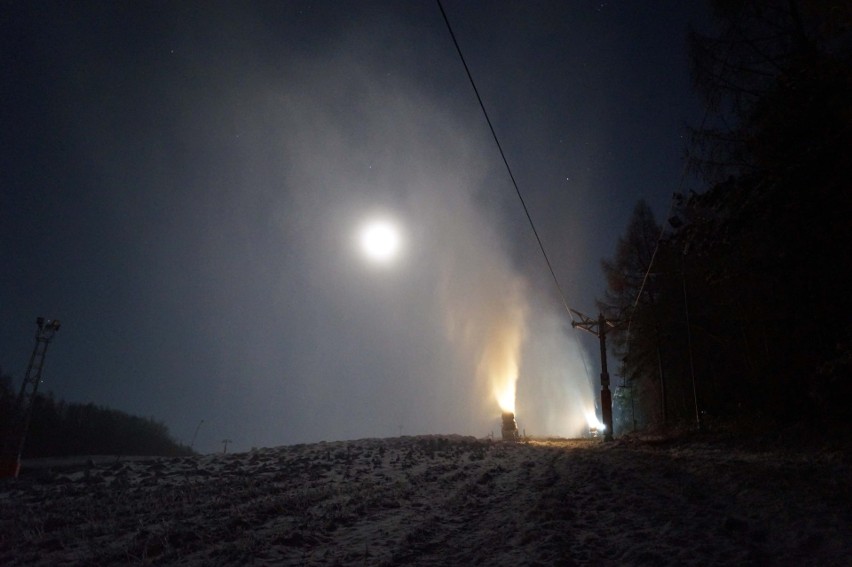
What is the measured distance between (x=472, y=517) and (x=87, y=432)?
307 ft

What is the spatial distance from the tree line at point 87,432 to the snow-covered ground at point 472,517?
2464 inches

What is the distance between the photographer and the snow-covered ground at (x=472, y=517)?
559cm

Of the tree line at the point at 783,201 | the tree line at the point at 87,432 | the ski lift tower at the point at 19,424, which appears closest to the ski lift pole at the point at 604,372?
A: the tree line at the point at 783,201

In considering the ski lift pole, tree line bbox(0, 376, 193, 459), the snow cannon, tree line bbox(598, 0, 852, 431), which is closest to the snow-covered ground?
tree line bbox(598, 0, 852, 431)

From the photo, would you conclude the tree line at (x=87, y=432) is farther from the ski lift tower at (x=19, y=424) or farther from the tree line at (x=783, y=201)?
the tree line at (x=783, y=201)

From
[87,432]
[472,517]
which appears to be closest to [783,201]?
[472,517]

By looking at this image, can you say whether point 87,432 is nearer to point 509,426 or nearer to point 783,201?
point 509,426

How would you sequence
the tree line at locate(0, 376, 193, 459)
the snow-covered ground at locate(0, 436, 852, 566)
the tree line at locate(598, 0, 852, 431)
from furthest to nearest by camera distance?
the tree line at locate(0, 376, 193, 459) < the tree line at locate(598, 0, 852, 431) < the snow-covered ground at locate(0, 436, 852, 566)

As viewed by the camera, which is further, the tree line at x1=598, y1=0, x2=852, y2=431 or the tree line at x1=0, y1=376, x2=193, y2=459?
the tree line at x1=0, y1=376, x2=193, y2=459

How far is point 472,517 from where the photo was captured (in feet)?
25.6

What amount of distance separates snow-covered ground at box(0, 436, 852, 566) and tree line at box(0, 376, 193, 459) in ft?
205

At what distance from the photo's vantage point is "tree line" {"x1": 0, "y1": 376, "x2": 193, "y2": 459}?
69688 millimetres

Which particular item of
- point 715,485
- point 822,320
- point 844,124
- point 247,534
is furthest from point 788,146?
point 247,534

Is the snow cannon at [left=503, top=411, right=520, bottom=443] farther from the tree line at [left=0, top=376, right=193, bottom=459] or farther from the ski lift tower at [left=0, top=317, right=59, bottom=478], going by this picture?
the tree line at [left=0, top=376, right=193, bottom=459]
